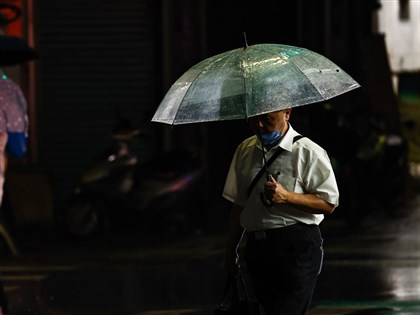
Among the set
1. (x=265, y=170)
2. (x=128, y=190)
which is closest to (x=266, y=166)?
(x=265, y=170)

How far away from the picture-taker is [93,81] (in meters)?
16.1

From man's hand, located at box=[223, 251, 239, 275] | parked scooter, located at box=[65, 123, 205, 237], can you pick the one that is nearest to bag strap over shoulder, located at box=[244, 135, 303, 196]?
man's hand, located at box=[223, 251, 239, 275]

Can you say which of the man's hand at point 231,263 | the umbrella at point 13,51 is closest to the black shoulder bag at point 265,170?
the man's hand at point 231,263

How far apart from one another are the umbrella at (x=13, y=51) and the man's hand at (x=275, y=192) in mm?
5214

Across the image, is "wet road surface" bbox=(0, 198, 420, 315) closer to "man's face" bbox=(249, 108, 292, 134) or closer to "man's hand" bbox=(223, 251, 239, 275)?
"man's hand" bbox=(223, 251, 239, 275)

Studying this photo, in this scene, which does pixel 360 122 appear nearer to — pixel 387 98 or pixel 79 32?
pixel 387 98

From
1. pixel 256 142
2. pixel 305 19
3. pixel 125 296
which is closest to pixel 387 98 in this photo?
pixel 305 19

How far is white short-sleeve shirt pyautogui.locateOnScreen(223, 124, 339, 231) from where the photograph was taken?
5.80m

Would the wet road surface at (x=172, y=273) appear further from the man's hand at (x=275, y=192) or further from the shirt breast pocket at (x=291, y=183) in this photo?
the man's hand at (x=275, y=192)

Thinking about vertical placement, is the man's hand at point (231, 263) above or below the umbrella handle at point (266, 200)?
below

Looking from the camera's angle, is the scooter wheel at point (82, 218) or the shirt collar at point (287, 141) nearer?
the shirt collar at point (287, 141)

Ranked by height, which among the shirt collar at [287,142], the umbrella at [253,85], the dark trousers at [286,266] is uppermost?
the umbrella at [253,85]

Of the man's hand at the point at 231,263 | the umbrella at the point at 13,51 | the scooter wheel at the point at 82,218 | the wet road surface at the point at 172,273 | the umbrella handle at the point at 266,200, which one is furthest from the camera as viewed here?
the scooter wheel at the point at 82,218

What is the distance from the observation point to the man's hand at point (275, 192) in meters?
5.63
